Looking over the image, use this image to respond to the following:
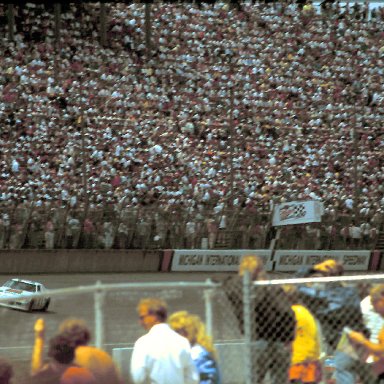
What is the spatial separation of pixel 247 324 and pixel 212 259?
22.2 m

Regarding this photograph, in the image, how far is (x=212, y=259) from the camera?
94.2ft

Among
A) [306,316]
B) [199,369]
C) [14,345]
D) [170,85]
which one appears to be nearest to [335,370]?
[306,316]

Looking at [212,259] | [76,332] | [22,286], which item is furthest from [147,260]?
[76,332]

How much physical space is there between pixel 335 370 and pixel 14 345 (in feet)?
7.09

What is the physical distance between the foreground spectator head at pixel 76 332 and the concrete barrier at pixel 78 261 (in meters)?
20.0

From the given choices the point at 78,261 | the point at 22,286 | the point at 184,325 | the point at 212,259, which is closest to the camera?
the point at 184,325

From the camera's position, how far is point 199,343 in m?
6.77

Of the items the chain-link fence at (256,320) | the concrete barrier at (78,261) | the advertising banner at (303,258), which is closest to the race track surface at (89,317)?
the chain-link fence at (256,320)

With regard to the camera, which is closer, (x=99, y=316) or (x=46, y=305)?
(x=99, y=316)

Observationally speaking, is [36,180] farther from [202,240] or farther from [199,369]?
A: [199,369]

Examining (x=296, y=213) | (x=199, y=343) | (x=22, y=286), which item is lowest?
(x=22, y=286)

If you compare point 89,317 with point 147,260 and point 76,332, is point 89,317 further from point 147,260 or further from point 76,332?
point 147,260

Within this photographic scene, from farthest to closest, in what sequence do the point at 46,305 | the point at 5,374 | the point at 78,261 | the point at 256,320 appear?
the point at 78,261
the point at 46,305
the point at 256,320
the point at 5,374

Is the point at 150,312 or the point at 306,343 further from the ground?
the point at 150,312
